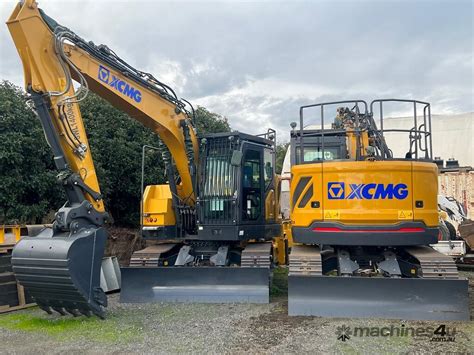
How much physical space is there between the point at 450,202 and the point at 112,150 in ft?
32.5

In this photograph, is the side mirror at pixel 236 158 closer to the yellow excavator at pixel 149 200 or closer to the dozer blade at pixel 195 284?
the yellow excavator at pixel 149 200

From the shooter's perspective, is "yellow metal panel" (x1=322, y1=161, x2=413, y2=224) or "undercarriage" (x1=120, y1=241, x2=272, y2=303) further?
"undercarriage" (x1=120, y1=241, x2=272, y2=303)

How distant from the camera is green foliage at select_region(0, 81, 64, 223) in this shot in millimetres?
10680

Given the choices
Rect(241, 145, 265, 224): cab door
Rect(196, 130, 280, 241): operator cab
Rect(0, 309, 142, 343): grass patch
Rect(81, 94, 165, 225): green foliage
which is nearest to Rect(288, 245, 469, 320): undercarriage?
Rect(196, 130, 280, 241): operator cab

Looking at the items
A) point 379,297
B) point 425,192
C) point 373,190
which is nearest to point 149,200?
point 373,190

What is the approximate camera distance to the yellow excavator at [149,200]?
6.41 metres

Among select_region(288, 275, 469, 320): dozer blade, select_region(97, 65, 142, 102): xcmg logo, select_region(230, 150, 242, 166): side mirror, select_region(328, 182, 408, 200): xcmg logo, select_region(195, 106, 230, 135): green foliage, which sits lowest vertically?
select_region(288, 275, 469, 320): dozer blade

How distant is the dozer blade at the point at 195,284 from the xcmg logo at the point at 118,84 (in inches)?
117

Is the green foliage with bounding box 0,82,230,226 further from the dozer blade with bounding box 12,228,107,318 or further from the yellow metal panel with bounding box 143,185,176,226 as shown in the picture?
the dozer blade with bounding box 12,228,107,318

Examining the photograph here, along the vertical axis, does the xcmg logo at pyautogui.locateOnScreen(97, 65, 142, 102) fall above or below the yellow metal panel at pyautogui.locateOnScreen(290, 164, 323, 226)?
above

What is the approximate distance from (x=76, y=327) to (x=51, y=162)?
6.65 m

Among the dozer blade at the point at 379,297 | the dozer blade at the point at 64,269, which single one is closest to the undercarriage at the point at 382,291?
the dozer blade at the point at 379,297

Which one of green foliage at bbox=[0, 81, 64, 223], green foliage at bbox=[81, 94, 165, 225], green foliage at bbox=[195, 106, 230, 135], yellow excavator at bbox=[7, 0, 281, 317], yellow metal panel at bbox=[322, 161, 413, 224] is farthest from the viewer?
green foliage at bbox=[195, 106, 230, 135]

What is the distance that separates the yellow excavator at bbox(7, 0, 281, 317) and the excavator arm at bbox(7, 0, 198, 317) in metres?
0.02
